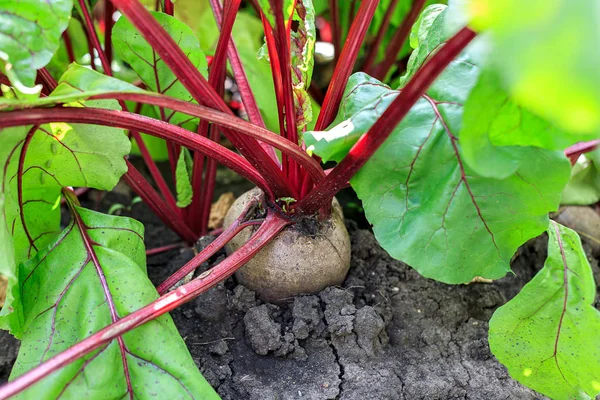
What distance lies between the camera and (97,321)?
1107mm

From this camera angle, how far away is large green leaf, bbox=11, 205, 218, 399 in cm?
104

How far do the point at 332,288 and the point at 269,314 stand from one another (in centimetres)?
16

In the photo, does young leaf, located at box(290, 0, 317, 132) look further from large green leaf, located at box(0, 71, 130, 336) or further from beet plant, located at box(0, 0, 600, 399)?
large green leaf, located at box(0, 71, 130, 336)

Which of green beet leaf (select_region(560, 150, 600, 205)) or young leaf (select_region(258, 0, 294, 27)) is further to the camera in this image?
green beet leaf (select_region(560, 150, 600, 205))

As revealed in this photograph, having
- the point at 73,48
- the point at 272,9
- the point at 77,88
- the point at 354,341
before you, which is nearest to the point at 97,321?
the point at 77,88

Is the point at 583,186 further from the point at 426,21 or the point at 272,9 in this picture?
the point at 272,9

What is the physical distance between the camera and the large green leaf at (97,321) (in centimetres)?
104

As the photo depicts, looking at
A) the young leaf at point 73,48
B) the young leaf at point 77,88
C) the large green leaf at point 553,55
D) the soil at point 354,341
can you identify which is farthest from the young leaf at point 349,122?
the young leaf at point 73,48

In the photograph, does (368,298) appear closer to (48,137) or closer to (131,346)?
(131,346)

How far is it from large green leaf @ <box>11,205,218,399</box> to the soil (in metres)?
0.19

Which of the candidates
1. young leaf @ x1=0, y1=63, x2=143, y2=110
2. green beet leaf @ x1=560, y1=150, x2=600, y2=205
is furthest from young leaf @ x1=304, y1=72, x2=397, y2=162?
green beet leaf @ x1=560, y1=150, x2=600, y2=205

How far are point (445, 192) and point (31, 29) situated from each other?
0.76 metres

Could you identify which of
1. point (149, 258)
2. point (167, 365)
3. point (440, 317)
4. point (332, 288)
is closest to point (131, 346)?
point (167, 365)

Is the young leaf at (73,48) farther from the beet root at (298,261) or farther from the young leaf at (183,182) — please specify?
the beet root at (298,261)
